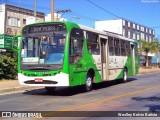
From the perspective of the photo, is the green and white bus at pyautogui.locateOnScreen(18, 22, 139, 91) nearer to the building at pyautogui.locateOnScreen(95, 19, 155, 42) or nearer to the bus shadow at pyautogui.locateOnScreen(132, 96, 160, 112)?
the bus shadow at pyautogui.locateOnScreen(132, 96, 160, 112)

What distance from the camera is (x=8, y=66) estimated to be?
2038cm

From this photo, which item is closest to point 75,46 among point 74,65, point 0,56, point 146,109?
point 74,65

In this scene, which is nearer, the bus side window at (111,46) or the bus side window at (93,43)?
the bus side window at (93,43)

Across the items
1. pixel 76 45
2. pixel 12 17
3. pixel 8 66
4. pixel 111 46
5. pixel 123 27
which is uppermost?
pixel 123 27

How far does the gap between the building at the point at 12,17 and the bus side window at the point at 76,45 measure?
36.7 metres

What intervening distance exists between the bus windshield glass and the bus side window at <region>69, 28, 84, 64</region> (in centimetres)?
43

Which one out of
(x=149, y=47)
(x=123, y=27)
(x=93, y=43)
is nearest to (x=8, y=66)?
(x=93, y=43)

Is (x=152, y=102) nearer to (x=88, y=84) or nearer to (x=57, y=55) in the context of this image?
(x=57, y=55)

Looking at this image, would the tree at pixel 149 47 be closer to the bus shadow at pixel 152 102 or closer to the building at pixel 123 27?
the building at pixel 123 27

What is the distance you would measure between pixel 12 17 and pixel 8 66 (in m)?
34.3

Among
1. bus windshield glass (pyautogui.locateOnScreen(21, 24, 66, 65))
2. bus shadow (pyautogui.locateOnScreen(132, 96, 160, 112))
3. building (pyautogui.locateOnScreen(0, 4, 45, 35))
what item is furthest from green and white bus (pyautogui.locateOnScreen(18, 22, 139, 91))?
building (pyautogui.locateOnScreen(0, 4, 45, 35))

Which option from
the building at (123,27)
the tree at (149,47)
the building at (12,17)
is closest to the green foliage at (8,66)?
the building at (12,17)

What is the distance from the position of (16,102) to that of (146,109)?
465cm

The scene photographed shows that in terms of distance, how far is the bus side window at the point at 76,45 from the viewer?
13.2 meters
